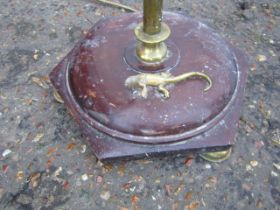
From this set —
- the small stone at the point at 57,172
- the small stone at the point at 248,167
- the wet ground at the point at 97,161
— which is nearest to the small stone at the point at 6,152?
the wet ground at the point at 97,161

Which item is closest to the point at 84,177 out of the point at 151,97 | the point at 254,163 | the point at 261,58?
the point at 151,97

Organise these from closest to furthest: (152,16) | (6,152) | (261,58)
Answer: (152,16) < (6,152) < (261,58)

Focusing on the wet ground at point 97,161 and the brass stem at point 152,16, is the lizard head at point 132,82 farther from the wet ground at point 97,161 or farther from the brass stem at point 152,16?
the wet ground at point 97,161

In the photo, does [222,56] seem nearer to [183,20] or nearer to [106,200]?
[183,20]

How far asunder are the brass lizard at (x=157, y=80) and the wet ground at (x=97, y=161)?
0.87 feet

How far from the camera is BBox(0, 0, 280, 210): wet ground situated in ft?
4.26

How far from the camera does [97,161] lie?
54.3 inches

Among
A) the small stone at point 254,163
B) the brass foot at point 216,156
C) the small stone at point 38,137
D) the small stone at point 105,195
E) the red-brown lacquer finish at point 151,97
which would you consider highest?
the red-brown lacquer finish at point 151,97

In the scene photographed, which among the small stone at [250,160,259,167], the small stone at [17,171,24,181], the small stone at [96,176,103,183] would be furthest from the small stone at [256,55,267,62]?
the small stone at [17,171,24,181]

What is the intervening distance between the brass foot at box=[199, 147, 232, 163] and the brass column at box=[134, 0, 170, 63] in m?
0.39

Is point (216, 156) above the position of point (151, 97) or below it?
below

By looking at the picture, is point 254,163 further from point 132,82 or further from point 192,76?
point 132,82

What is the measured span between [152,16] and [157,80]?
21 centimetres

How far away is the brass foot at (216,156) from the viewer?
1.34m
